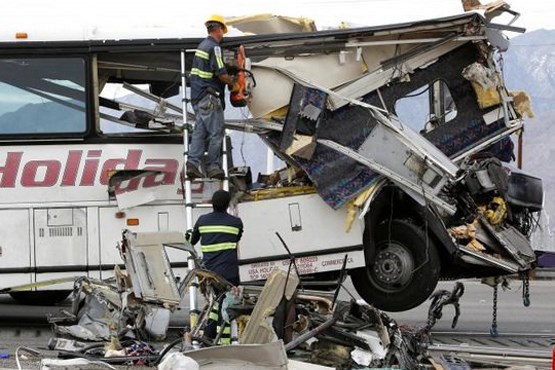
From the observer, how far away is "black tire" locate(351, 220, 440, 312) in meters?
14.4

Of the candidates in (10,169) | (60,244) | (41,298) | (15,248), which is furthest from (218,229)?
(41,298)

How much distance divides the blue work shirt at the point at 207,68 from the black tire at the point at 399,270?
246cm

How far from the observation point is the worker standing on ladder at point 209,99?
1374 cm

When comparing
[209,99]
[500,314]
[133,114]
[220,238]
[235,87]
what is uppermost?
[235,87]

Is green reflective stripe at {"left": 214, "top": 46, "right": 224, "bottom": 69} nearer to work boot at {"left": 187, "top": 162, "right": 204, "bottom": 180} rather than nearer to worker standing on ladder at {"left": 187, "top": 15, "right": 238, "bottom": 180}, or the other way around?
worker standing on ladder at {"left": 187, "top": 15, "right": 238, "bottom": 180}

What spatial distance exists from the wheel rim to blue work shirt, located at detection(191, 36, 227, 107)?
2.55 metres

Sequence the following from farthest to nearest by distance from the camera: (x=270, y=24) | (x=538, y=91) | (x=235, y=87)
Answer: (x=538, y=91) < (x=270, y=24) < (x=235, y=87)

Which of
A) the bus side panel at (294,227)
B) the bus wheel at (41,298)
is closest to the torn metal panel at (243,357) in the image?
the bus side panel at (294,227)

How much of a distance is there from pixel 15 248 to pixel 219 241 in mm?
2640

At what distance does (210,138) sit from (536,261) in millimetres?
3858

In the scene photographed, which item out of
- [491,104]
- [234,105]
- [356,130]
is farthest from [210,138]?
[491,104]

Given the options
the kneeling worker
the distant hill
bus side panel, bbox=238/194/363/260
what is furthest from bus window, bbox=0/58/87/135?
the distant hill

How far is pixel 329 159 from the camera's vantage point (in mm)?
14102

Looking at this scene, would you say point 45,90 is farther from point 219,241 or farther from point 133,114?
point 219,241
